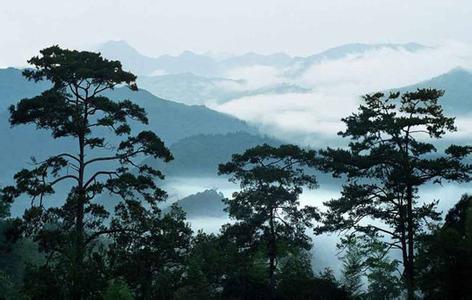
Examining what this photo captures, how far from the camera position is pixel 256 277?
35594mm

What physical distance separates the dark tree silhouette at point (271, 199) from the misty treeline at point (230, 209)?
0.09 meters

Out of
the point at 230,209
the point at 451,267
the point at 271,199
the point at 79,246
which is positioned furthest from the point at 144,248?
the point at 451,267

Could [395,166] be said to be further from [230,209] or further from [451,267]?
[230,209]

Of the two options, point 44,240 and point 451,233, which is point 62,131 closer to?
point 44,240

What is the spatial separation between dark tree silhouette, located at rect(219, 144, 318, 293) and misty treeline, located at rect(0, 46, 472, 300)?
9 centimetres

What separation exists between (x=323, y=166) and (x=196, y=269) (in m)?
10.5

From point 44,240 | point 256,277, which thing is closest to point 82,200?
point 44,240

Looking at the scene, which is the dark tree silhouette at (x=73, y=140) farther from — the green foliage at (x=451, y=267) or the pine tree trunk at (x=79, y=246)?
the green foliage at (x=451, y=267)

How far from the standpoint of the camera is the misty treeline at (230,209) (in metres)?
23.5

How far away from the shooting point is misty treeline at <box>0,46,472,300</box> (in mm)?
23469

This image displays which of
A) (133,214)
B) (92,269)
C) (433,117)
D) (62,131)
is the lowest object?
(92,269)

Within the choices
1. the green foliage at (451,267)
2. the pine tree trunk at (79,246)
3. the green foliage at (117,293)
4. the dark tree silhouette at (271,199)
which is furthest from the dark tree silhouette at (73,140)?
the green foliage at (451,267)

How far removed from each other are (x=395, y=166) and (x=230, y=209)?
1314cm

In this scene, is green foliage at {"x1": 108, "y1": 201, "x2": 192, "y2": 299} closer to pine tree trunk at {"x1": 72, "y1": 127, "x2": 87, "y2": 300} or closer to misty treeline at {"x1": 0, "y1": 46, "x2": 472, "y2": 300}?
misty treeline at {"x1": 0, "y1": 46, "x2": 472, "y2": 300}
